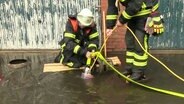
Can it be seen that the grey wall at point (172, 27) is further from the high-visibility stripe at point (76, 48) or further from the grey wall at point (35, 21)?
the high-visibility stripe at point (76, 48)

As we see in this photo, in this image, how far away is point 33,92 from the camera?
6754mm

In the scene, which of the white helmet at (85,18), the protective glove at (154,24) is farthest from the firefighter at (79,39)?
the protective glove at (154,24)

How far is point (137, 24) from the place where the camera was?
695 cm

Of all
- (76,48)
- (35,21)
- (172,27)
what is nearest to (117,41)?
(172,27)

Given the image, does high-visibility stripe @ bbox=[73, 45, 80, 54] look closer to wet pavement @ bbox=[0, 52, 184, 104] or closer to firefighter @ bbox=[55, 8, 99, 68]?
firefighter @ bbox=[55, 8, 99, 68]

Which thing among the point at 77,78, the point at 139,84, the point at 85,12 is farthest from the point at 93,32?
the point at 139,84

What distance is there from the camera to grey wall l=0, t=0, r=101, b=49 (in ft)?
28.0

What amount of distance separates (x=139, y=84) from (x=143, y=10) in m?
1.23

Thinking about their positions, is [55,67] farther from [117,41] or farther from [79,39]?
[117,41]

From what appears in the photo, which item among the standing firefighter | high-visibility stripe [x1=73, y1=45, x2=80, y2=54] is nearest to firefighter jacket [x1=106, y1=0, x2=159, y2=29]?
the standing firefighter

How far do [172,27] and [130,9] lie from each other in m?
2.22

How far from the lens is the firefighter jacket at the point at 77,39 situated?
7418 millimetres

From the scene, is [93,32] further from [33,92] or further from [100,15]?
[33,92]

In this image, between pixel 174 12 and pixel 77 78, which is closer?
pixel 77 78
